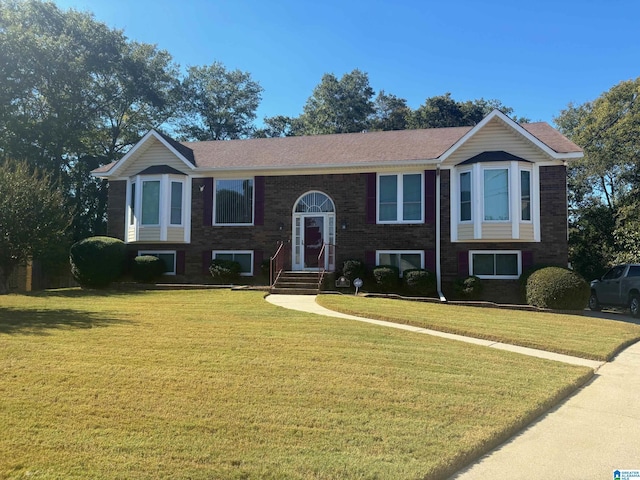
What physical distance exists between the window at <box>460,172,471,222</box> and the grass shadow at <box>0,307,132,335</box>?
12.6 meters

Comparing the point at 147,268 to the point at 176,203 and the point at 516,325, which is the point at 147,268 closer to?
the point at 176,203

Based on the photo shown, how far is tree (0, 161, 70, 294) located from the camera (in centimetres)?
1645

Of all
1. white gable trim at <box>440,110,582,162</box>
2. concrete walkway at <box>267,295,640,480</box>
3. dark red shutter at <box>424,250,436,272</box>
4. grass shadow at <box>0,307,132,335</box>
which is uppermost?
white gable trim at <box>440,110,582,162</box>

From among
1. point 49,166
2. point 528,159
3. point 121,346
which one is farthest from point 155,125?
point 121,346

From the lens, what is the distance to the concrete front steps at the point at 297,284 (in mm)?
17031

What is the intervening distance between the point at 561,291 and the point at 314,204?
9.30 m

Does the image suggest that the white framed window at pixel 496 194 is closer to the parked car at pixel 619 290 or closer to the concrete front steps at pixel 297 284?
the parked car at pixel 619 290

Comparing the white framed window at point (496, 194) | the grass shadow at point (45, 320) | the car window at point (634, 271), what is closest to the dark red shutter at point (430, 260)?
the white framed window at point (496, 194)

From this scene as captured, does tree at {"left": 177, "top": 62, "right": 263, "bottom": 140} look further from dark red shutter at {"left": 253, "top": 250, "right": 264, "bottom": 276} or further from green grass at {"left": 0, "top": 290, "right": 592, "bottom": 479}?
green grass at {"left": 0, "top": 290, "right": 592, "bottom": 479}

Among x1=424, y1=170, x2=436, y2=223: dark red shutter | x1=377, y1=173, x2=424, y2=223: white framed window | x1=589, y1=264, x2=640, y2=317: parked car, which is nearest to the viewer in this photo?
x1=589, y1=264, x2=640, y2=317: parked car

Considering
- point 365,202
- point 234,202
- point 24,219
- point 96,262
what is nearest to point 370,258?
point 365,202

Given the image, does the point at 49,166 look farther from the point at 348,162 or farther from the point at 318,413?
the point at 318,413

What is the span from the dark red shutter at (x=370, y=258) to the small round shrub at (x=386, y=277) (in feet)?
2.97

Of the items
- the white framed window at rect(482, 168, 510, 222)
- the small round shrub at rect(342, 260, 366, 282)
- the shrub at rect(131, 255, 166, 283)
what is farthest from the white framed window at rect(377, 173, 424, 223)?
the shrub at rect(131, 255, 166, 283)
